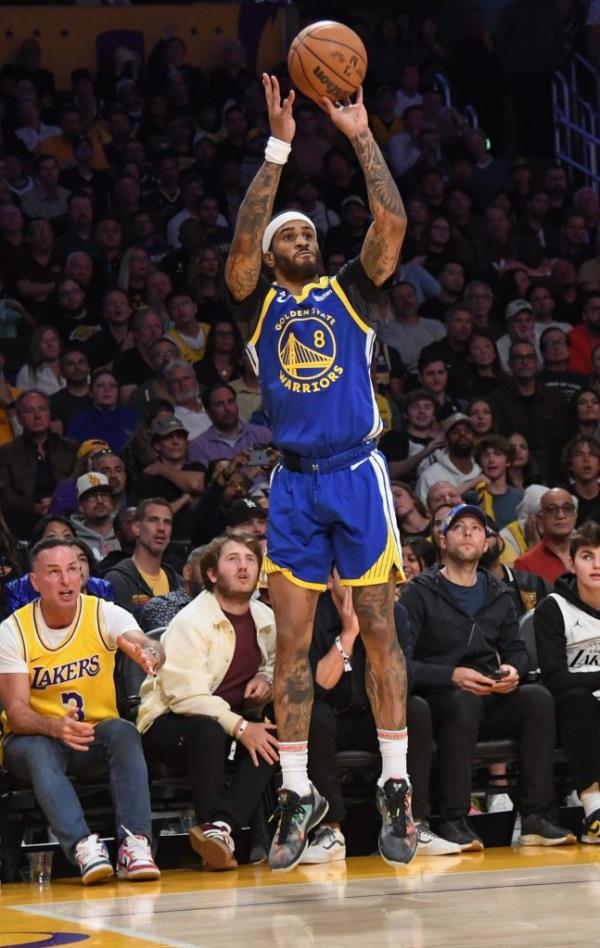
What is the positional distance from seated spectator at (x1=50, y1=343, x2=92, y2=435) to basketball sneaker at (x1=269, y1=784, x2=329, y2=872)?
5577mm

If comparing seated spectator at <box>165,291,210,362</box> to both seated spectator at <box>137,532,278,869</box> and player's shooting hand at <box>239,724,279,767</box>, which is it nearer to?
seated spectator at <box>137,532,278,869</box>

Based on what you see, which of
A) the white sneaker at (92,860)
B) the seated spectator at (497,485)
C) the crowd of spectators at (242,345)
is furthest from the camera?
the seated spectator at (497,485)

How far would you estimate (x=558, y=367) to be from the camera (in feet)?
42.0

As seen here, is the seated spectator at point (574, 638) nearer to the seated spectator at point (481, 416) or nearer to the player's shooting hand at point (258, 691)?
the player's shooting hand at point (258, 691)

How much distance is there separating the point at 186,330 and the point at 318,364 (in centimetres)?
635

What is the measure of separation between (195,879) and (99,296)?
6847mm

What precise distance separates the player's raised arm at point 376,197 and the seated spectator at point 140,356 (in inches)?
233

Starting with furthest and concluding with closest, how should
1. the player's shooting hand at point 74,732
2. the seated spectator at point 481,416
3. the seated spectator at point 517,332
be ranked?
the seated spectator at point 517,332
the seated spectator at point 481,416
the player's shooting hand at point 74,732

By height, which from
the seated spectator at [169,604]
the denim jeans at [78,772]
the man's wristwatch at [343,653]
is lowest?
the denim jeans at [78,772]

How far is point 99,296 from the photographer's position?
41.6 feet

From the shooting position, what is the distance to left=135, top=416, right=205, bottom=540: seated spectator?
10289mm

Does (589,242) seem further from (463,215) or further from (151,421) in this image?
(151,421)

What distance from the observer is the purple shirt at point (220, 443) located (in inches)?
431

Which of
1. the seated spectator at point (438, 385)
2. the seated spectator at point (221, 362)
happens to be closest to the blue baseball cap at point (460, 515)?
the seated spectator at point (438, 385)
